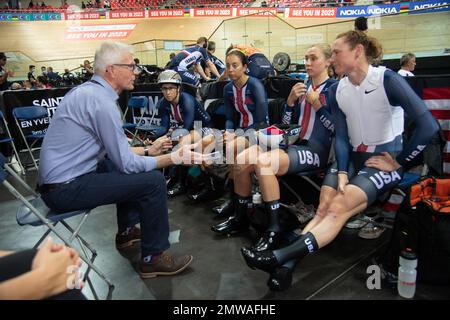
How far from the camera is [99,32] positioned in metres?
19.0

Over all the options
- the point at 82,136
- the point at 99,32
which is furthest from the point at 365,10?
the point at 82,136

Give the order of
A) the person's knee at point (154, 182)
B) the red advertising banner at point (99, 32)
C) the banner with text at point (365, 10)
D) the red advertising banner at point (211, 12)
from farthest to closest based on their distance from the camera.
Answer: the red advertising banner at point (99, 32), the red advertising banner at point (211, 12), the banner with text at point (365, 10), the person's knee at point (154, 182)

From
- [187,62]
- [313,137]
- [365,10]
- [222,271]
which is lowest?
A: [222,271]

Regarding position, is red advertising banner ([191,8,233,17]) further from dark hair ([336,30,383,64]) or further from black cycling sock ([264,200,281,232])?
black cycling sock ([264,200,281,232])

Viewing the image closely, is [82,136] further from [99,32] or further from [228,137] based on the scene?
[99,32]

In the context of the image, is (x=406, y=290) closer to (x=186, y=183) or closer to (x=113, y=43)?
(x=113, y=43)

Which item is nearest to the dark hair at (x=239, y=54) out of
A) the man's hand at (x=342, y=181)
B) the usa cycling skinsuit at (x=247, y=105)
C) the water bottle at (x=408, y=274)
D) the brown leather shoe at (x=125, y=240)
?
the usa cycling skinsuit at (x=247, y=105)

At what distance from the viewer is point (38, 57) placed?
18.0 m

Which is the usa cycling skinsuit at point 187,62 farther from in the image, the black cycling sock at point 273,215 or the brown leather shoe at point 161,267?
the brown leather shoe at point 161,267

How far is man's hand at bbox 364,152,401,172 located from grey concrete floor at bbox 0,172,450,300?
662 millimetres

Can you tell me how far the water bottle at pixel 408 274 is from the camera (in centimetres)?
187

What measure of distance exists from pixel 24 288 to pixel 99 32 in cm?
2048

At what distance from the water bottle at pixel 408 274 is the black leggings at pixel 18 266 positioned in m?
1.67

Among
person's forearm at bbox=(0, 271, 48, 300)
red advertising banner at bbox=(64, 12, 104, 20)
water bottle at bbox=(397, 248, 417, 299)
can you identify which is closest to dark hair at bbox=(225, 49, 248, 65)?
water bottle at bbox=(397, 248, 417, 299)
